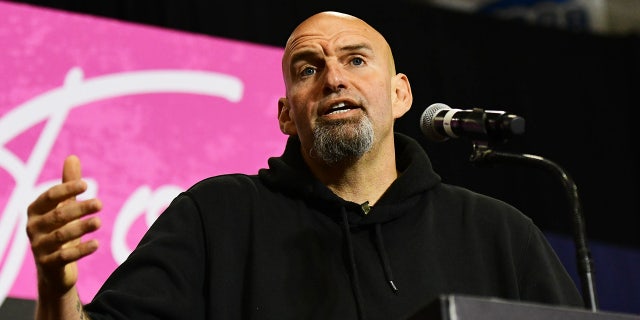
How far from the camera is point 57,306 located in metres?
1.74

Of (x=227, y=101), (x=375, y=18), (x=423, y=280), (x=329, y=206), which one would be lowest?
(x=423, y=280)

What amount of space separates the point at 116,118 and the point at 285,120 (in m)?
1.23

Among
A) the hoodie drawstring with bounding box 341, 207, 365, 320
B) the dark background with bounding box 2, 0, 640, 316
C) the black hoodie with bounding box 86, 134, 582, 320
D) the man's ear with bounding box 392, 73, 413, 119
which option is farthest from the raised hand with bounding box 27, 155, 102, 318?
the dark background with bounding box 2, 0, 640, 316

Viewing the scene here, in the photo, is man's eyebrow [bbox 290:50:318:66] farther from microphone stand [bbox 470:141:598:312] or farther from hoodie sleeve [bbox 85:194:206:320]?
microphone stand [bbox 470:141:598:312]

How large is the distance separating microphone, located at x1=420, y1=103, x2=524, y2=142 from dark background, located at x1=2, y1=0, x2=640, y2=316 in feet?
7.54

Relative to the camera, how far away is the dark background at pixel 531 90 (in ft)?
14.8

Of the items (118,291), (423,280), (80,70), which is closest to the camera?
(118,291)

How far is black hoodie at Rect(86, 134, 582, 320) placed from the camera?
2.11 metres

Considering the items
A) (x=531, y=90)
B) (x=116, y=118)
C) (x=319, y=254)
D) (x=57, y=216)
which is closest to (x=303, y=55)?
(x=319, y=254)

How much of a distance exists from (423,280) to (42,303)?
80 centimetres

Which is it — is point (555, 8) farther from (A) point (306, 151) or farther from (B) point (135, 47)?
(A) point (306, 151)

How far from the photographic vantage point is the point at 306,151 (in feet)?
8.07

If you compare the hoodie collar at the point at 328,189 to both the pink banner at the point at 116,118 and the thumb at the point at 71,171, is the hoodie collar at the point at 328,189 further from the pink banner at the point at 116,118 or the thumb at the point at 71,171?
the pink banner at the point at 116,118

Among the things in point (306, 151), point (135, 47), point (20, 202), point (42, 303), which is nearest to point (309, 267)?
point (306, 151)
